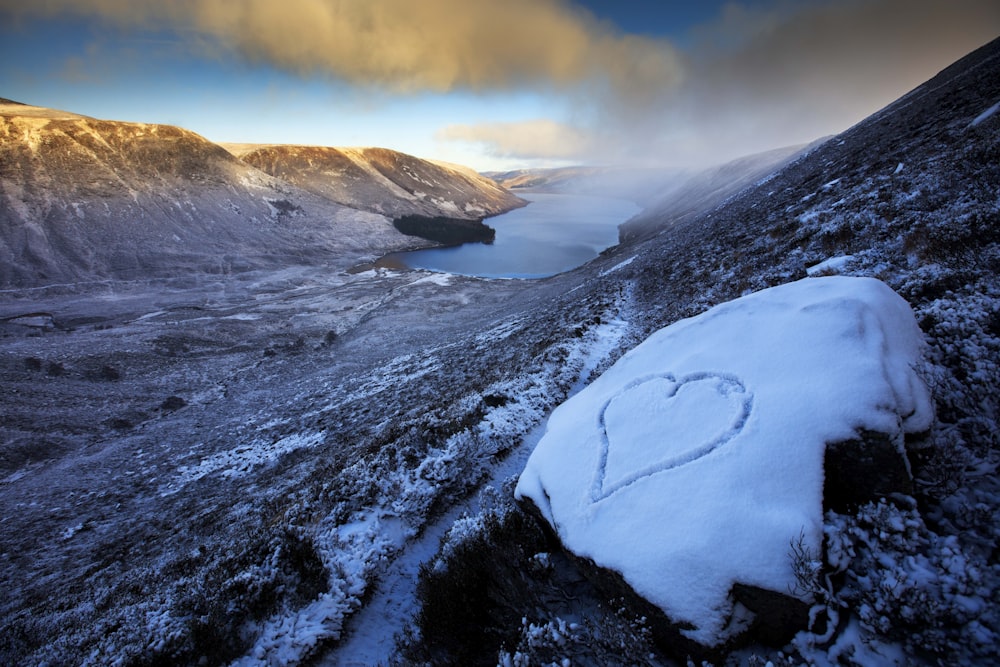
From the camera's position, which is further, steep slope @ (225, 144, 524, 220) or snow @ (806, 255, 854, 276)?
steep slope @ (225, 144, 524, 220)

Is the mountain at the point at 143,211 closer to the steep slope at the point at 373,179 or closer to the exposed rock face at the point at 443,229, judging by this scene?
the exposed rock face at the point at 443,229

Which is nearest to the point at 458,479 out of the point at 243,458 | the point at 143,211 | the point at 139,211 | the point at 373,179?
the point at 243,458

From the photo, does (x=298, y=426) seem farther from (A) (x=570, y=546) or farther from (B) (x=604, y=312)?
(A) (x=570, y=546)

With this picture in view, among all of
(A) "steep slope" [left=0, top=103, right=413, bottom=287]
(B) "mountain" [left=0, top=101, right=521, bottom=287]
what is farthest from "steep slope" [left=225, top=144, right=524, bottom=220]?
(A) "steep slope" [left=0, top=103, right=413, bottom=287]

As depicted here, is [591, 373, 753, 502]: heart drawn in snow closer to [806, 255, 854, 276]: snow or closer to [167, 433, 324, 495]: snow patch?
[806, 255, 854, 276]: snow

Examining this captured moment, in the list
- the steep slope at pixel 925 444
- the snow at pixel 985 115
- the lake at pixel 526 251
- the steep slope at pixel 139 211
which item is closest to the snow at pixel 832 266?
the steep slope at pixel 925 444

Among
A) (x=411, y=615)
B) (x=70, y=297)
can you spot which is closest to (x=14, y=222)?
(x=70, y=297)
